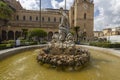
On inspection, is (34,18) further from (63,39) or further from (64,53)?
(64,53)

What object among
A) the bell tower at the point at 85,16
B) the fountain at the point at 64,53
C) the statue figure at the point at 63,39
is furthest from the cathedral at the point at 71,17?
the fountain at the point at 64,53

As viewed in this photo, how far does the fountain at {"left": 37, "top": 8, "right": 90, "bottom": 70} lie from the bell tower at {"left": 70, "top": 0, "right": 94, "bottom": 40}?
43.6 metres

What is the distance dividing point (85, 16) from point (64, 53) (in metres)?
51.6

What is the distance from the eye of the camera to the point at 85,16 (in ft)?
220

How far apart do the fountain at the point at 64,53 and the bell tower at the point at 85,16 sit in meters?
43.6

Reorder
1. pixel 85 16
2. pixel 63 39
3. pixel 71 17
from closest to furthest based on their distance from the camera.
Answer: pixel 63 39 → pixel 85 16 → pixel 71 17

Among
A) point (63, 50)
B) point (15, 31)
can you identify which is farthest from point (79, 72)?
point (15, 31)

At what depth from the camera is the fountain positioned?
13945 millimetres

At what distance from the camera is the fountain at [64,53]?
1395cm

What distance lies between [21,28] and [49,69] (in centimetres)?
4332

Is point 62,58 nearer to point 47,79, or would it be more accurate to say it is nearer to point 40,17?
point 47,79

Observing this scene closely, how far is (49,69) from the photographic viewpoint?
13719 mm

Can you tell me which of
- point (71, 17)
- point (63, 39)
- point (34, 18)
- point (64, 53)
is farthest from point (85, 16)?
point (64, 53)

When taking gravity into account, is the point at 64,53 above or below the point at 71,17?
below
